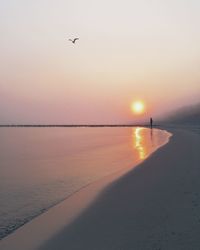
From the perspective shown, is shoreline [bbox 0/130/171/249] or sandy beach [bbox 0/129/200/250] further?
shoreline [bbox 0/130/171/249]

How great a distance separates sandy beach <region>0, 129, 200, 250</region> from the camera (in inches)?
361

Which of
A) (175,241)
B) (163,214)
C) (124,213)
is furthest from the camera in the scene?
(124,213)

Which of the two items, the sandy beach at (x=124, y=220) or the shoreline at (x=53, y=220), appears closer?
the sandy beach at (x=124, y=220)

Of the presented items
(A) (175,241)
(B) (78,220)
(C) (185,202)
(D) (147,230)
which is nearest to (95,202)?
(B) (78,220)

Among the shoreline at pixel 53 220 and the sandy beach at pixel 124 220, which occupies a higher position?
the sandy beach at pixel 124 220

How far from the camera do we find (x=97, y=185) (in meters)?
18.4

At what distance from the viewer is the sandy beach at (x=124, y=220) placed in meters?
9.18

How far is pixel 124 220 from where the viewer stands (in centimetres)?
1099

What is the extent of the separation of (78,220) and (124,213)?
139 centimetres

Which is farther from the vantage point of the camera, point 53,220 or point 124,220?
point 53,220

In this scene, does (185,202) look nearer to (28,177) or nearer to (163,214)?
(163,214)

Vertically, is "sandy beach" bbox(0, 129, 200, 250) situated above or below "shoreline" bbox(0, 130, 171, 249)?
above

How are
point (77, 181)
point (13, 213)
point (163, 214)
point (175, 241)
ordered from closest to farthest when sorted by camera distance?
1. point (175, 241)
2. point (163, 214)
3. point (13, 213)
4. point (77, 181)

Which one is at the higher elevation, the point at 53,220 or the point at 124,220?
the point at 124,220
